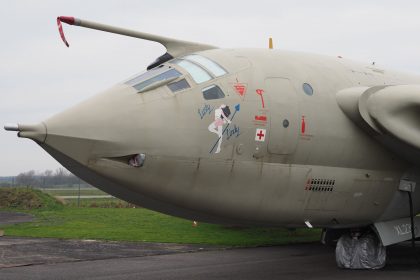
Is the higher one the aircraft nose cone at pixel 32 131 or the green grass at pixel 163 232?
the aircraft nose cone at pixel 32 131

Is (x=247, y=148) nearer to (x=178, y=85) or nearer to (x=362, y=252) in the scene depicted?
(x=178, y=85)

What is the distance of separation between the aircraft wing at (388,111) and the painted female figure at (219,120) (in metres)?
2.15

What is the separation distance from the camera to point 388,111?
8891 millimetres

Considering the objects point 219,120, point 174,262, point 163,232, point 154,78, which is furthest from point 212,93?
point 163,232

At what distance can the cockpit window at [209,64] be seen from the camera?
27.8 feet

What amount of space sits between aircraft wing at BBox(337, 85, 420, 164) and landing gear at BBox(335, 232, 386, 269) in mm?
2107

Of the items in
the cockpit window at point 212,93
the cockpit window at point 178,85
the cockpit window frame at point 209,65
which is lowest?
the cockpit window at point 212,93

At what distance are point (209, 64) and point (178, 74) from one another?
0.55 meters

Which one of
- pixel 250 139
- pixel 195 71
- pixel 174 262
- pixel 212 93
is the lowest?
pixel 174 262

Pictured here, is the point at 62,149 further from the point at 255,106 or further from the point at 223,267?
the point at 223,267

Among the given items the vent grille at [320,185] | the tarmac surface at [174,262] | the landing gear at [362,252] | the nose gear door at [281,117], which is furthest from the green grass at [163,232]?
the nose gear door at [281,117]

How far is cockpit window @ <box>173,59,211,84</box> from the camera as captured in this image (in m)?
8.29

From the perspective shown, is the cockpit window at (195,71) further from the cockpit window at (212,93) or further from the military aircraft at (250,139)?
the cockpit window at (212,93)

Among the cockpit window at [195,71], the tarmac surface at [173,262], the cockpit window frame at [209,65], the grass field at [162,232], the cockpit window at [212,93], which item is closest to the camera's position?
the cockpit window at [212,93]
